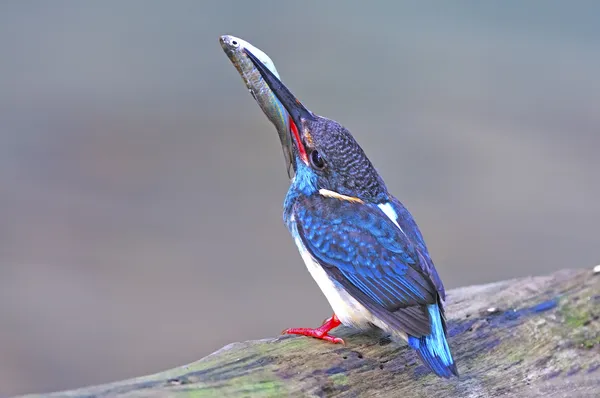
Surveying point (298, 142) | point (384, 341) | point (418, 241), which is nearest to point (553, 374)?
point (384, 341)

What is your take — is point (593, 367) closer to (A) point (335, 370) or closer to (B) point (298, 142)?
(A) point (335, 370)

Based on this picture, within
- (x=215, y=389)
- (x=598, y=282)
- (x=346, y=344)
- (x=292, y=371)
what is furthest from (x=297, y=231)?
(x=598, y=282)

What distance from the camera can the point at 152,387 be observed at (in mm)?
2148

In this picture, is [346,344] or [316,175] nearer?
[346,344]

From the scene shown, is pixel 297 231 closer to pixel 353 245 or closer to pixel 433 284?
pixel 353 245

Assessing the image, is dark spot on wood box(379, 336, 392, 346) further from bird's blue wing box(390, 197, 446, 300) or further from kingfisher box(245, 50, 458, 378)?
bird's blue wing box(390, 197, 446, 300)

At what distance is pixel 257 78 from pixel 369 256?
0.79 meters

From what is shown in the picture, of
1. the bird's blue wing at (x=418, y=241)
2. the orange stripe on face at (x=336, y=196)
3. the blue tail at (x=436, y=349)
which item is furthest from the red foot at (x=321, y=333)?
the orange stripe on face at (x=336, y=196)

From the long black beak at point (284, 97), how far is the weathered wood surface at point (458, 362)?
78cm

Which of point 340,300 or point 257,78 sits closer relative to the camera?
point 340,300

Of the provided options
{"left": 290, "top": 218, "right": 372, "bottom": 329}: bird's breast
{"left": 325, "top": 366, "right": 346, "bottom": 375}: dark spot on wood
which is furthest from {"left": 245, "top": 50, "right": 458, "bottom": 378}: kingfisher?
{"left": 325, "top": 366, "right": 346, "bottom": 375}: dark spot on wood

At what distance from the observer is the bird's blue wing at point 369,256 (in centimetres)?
276

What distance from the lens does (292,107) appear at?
311cm

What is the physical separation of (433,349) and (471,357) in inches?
10.3
